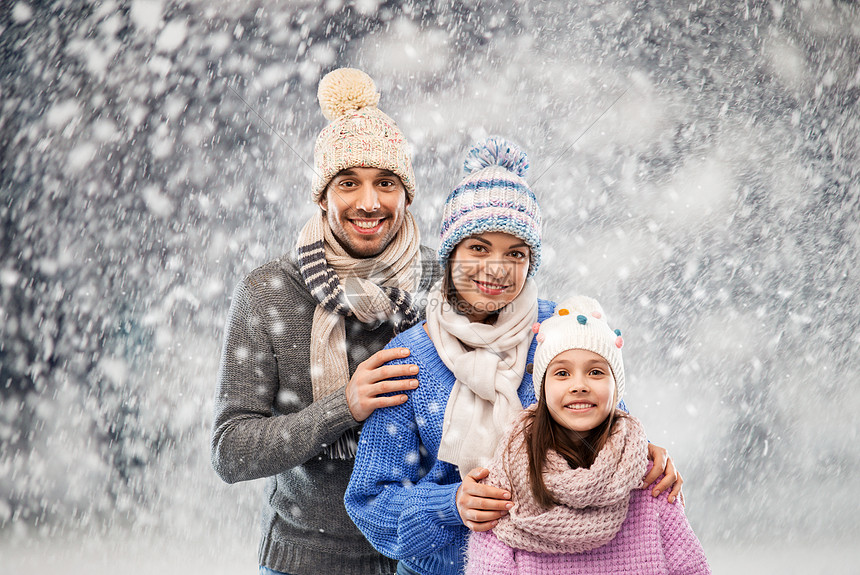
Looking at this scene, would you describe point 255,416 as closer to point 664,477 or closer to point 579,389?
point 579,389

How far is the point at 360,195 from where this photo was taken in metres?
1.80

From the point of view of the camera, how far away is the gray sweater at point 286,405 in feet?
5.75

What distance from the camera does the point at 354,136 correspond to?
1805mm

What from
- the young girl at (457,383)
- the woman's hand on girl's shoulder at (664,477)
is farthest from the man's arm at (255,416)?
the woman's hand on girl's shoulder at (664,477)

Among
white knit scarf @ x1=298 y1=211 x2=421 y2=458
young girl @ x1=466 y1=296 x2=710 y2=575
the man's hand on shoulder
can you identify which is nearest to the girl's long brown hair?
young girl @ x1=466 y1=296 x2=710 y2=575

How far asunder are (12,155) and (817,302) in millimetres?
4131

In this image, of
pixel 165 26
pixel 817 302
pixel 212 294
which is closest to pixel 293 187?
pixel 212 294

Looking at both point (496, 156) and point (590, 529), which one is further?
point (496, 156)

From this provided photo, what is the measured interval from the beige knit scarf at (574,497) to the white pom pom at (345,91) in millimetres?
958

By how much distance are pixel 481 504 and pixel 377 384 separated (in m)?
0.32

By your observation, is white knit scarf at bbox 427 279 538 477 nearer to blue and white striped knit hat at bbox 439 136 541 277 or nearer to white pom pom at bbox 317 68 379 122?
blue and white striped knit hat at bbox 439 136 541 277

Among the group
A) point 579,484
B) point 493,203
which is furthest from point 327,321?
point 579,484

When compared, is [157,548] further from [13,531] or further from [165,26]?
[165,26]

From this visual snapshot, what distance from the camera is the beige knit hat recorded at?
179cm
